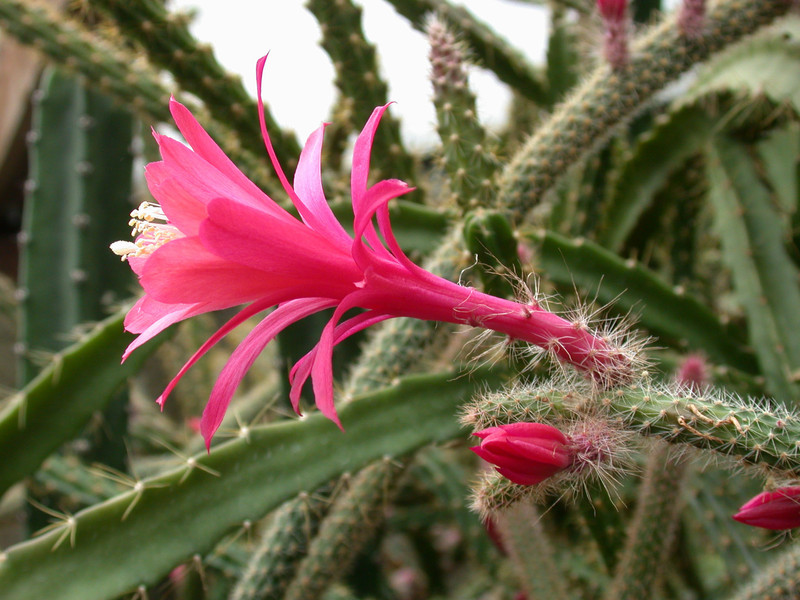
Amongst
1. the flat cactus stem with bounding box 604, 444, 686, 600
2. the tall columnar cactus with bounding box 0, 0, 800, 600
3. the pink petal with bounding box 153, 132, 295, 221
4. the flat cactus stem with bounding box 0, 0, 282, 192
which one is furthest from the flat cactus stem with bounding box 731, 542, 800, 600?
the flat cactus stem with bounding box 0, 0, 282, 192

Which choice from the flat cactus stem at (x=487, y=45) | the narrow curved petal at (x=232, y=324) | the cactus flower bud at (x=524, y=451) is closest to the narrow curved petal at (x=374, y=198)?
the narrow curved petal at (x=232, y=324)

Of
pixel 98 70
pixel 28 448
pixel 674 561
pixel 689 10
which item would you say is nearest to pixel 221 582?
pixel 28 448

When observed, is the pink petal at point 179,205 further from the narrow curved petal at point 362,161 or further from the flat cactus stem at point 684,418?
the flat cactus stem at point 684,418

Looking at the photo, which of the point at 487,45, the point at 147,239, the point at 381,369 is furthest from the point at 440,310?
the point at 487,45

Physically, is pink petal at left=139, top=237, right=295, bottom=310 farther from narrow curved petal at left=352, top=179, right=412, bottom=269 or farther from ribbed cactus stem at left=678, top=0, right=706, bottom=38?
ribbed cactus stem at left=678, top=0, right=706, bottom=38

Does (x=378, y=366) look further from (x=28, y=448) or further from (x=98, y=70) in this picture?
(x=98, y=70)

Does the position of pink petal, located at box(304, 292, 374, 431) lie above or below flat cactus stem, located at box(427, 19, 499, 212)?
below

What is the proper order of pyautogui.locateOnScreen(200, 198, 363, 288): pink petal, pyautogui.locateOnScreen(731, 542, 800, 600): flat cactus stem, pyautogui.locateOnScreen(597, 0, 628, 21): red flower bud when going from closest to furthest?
pyautogui.locateOnScreen(200, 198, 363, 288): pink petal
pyautogui.locateOnScreen(731, 542, 800, 600): flat cactus stem
pyautogui.locateOnScreen(597, 0, 628, 21): red flower bud

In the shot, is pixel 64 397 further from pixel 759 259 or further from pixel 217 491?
pixel 759 259
